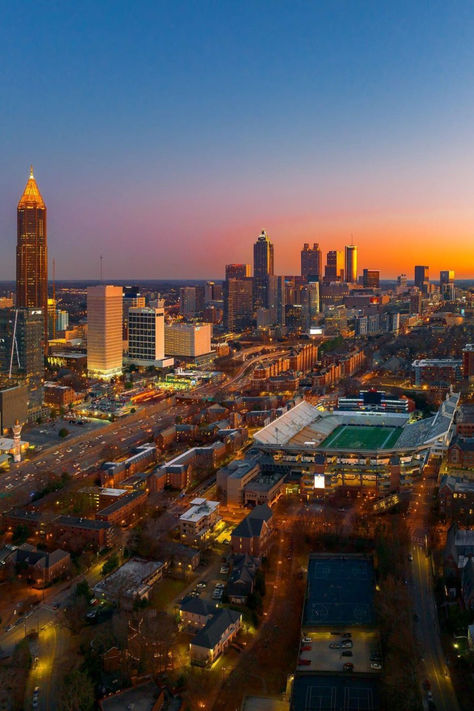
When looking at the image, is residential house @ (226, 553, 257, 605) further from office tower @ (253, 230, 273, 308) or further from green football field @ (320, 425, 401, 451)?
office tower @ (253, 230, 273, 308)

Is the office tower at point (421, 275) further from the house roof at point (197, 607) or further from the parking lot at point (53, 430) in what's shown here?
the house roof at point (197, 607)

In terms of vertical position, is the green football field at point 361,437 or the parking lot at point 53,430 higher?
the green football field at point 361,437

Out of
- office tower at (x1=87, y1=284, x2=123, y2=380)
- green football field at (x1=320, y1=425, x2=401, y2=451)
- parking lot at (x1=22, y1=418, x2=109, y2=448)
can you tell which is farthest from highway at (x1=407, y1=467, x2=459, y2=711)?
office tower at (x1=87, y1=284, x2=123, y2=380)

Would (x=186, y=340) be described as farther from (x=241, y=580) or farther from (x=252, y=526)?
(x=241, y=580)

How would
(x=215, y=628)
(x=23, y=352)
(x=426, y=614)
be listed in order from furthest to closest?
(x=23, y=352) < (x=426, y=614) < (x=215, y=628)

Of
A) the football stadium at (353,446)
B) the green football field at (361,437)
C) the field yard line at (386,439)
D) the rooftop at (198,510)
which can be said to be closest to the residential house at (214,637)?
the rooftop at (198,510)

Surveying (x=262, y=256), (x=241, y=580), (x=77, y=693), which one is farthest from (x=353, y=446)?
(x=262, y=256)
